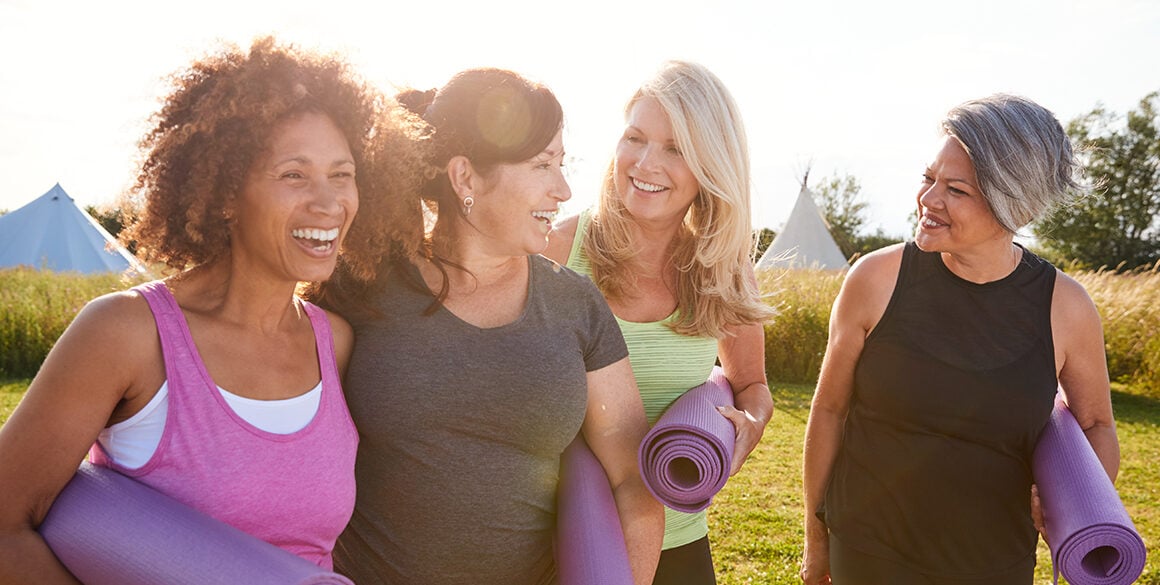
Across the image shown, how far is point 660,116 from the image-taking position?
8.55 feet

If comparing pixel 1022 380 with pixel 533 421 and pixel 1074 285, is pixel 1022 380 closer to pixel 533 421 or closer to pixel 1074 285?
pixel 1074 285

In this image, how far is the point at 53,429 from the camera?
146 centimetres

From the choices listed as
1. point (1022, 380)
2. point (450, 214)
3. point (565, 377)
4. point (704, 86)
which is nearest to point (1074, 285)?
point (1022, 380)

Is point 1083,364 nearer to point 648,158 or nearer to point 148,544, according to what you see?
point 648,158

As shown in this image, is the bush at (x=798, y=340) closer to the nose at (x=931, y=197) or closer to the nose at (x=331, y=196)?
the nose at (x=931, y=197)

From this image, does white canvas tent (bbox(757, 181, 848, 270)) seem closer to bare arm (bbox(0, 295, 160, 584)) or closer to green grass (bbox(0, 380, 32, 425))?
green grass (bbox(0, 380, 32, 425))

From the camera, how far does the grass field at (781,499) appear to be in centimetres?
511

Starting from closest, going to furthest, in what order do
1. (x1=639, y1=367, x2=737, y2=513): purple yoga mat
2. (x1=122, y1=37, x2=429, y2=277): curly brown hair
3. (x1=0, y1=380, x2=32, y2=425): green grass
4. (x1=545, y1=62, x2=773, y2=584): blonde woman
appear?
(x1=122, y1=37, x2=429, y2=277): curly brown hair < (x1=639, y1=367, x2=737, y2=513): purple yoga mat < (x1=545, y1=62, x2=773, y2=584): blonde woman < (x1=0, y1=380, x2=32, y2=425): green grass

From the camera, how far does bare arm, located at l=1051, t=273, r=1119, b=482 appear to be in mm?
2512

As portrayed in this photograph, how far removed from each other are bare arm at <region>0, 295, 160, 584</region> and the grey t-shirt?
0.53 metres

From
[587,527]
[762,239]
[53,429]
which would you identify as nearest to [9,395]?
[53,429]

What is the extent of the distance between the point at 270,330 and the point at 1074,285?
2244 mm

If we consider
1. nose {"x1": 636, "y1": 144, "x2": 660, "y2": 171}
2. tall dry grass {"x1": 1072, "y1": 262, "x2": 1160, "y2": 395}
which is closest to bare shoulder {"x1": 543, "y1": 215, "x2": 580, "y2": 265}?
nose {"x1": 636, "y1": 144, "x2": 660, "y2": 171}

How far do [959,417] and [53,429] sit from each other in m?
2.21
